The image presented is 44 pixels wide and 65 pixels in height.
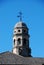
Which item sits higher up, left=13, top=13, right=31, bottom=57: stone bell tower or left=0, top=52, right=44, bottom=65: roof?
left=13, top=13, right=31, bottom=57: stone bell tower

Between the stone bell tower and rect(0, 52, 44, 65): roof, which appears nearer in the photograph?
rect(0, 52, 44, 65): roof

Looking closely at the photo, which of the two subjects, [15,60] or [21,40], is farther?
[21,40]

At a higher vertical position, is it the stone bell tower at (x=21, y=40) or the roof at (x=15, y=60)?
the stone bell tower at (x=21, y=40)

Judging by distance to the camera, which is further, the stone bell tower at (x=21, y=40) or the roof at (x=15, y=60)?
the stone bell tower at (x=21, y=40)

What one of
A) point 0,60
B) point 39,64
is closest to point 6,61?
point 0,60

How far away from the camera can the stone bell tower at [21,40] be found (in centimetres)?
7462

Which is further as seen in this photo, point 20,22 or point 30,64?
point 20,22

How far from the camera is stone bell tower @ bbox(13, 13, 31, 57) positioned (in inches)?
2938

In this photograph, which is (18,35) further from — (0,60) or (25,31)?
(0,60)

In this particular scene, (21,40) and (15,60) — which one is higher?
(21,40)

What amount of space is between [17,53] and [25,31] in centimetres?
479

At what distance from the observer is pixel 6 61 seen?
6619cm

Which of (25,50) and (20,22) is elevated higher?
(20,22)

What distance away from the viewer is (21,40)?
245 ft
